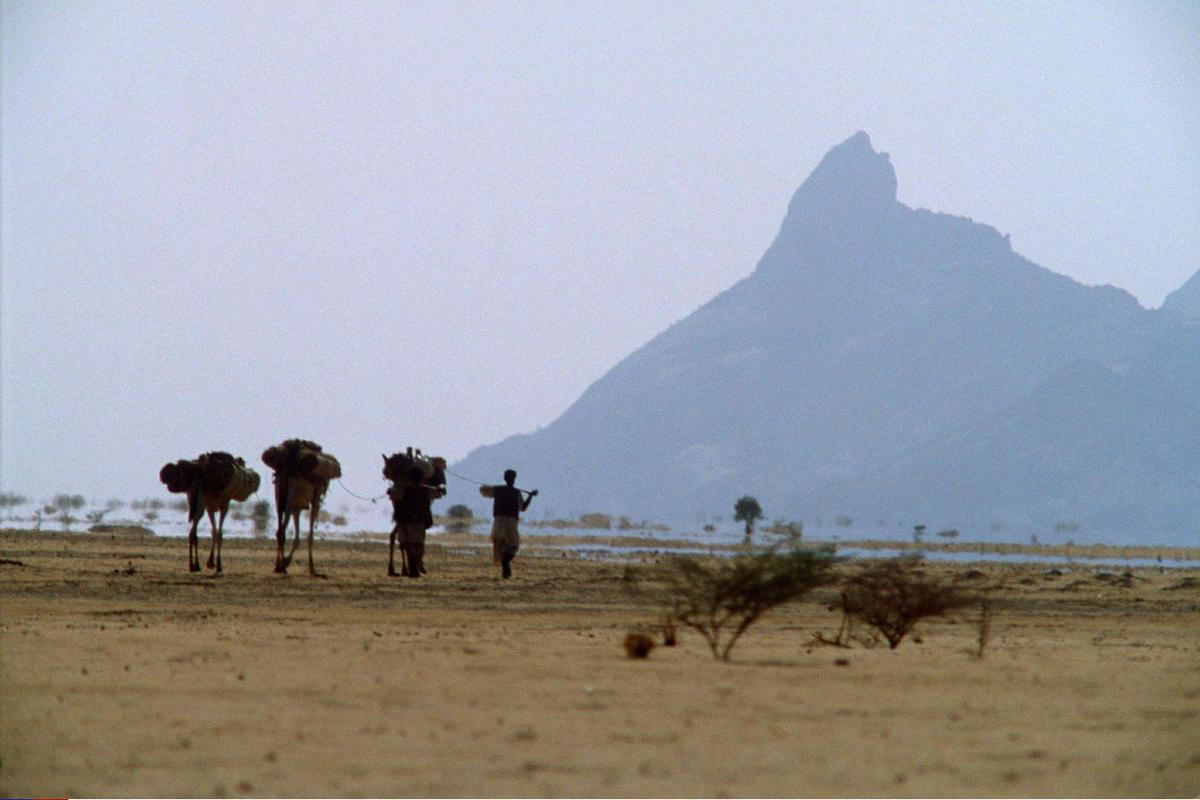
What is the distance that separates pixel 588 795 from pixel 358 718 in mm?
2330

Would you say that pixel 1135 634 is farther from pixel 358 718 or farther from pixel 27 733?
pixel 27 733

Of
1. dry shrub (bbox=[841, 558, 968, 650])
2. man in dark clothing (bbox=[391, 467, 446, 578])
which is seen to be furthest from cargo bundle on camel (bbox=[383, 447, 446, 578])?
dry shrub (bbox=[841, 558, 968, 650])


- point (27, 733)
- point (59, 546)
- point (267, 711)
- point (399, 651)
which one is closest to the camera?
point (27, 733)

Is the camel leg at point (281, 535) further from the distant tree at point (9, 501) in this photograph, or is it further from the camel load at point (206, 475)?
the distant tree at point (9, 501)

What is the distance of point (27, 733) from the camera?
29.0 feet

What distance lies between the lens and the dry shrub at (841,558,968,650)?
15453 millimetres

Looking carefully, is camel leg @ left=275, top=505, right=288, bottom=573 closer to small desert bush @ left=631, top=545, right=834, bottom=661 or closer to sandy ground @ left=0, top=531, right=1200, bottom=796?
sandy ground @ left=0, top=531, right=1200, bottom=796

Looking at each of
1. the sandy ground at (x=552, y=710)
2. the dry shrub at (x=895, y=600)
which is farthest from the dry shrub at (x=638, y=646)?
the dry shrub at (x=895, y=600)

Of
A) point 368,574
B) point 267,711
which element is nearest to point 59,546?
point 368,574

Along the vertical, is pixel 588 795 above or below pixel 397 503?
below

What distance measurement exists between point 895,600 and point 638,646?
404cm

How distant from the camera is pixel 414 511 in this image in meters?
26.7

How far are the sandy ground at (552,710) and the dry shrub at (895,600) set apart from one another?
15.8 inches

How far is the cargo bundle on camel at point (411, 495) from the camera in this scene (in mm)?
26578
